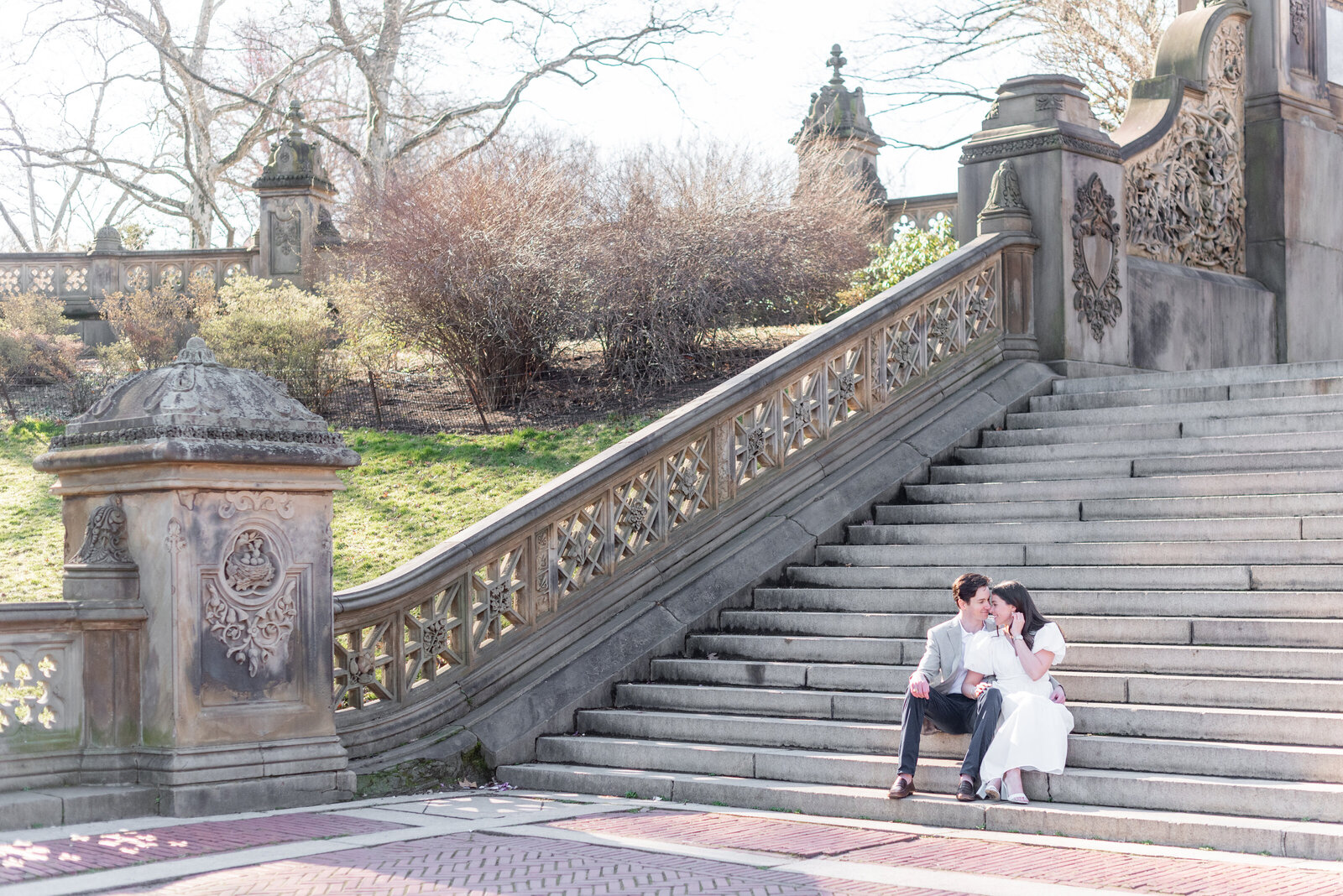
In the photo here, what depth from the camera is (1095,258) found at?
12.7m

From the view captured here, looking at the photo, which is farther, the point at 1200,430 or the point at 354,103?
the point at 354,103

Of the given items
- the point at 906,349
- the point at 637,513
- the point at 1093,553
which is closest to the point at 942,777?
the point at 1093,553

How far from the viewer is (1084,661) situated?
7.69 m

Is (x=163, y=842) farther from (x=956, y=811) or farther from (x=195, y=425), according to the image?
(x=956, y=811)

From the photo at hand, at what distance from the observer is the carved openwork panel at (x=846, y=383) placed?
10734 millimetres

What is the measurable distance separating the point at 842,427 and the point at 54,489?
5789mm

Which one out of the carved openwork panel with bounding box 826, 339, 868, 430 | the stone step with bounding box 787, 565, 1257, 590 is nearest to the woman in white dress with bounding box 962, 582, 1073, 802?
the stone step with bounding box 787, 565, 1257, 590

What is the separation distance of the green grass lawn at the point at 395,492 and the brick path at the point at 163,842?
15.9 ft

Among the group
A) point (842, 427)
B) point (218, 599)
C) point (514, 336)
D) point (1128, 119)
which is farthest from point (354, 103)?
point (218, 599)

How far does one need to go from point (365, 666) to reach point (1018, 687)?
145 inches

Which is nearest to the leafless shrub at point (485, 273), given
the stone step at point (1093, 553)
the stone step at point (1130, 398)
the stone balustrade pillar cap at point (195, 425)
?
the stone step at point (1130, 398)

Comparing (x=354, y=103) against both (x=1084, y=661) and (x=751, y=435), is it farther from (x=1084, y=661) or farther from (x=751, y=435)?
(x=1084, y=661)

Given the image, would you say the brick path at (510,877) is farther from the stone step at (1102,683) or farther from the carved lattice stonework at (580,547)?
the carved lattice stonework at (580,547)

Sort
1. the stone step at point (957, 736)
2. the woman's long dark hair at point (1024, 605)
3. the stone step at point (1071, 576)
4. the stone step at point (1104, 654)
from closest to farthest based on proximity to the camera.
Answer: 1. the stone step at point (957, 736)
2. the woman's long dark hair at point (1024, 605)
3. the stone step at point (1104, 654)
4. the stone step at point (1071, 576)
